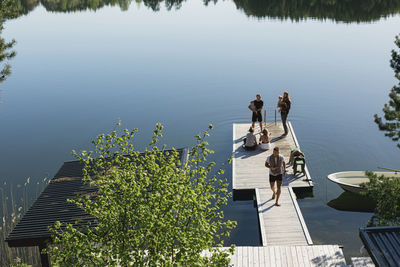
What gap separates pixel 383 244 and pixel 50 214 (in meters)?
8.67

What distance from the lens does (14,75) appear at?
36.4 metres

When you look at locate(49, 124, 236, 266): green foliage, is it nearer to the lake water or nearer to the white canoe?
the lake water

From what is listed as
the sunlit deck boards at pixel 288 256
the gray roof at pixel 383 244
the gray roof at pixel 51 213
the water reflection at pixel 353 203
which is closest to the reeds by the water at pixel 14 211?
the gray roof at pixel 51 213

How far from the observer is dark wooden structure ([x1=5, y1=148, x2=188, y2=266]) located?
38.7ft

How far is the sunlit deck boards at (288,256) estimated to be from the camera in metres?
11.4

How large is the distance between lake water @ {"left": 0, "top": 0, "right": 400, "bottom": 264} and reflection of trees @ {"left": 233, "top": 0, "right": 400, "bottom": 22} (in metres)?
0.15

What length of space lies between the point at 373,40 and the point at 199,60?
50.1 ft

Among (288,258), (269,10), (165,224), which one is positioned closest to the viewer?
(165,224)

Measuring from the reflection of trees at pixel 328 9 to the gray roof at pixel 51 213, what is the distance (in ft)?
130

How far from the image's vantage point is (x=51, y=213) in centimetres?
1312

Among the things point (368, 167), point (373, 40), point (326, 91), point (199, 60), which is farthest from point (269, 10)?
point (368, 167)

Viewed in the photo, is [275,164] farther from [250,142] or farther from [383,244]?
[383,244]

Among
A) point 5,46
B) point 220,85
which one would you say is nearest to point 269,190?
point 5,46

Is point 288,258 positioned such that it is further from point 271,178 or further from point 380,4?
point 380,4
